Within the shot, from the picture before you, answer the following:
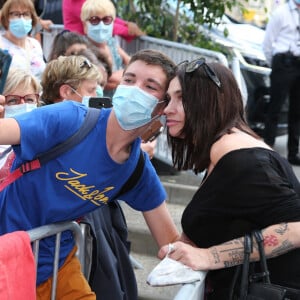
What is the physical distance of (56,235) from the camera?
101 inches

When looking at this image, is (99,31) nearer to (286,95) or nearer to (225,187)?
(286,95)

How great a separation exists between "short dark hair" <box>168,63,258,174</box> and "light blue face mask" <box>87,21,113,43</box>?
123 inches

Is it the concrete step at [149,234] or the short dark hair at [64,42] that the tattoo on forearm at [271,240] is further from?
the short dark hair at [64,42]

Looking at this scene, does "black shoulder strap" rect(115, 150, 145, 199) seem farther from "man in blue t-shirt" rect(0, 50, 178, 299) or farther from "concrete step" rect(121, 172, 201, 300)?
"concrete step" rect(121, 172, 201, 300)

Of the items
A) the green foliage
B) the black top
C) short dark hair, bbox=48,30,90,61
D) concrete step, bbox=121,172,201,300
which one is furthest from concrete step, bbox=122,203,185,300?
the green foliage

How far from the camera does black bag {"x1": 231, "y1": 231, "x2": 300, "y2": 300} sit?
212cm

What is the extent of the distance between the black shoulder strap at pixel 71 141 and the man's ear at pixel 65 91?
0.88 m

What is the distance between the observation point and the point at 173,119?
2334mm

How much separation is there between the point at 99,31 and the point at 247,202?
3.48 m

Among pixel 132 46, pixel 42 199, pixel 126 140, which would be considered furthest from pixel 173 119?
pixel 132 46

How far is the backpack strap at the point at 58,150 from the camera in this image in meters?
2.42

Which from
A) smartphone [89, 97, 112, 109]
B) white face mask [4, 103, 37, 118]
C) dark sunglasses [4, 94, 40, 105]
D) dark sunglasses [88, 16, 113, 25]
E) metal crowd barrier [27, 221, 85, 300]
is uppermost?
dark sunglasses [88, 16, 113, 25]

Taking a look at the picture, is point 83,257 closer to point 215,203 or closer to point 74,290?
point 74,290

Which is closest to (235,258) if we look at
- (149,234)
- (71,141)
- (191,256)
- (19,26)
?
(191,256)
